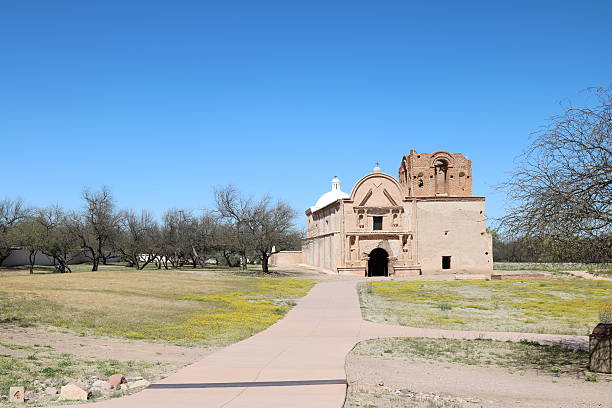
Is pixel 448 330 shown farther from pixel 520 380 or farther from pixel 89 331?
pixel 89 331

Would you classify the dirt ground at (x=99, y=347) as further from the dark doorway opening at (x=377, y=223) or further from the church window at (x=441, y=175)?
the church window at (x=441, y=175)

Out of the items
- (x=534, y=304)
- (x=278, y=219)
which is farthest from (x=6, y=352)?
(x=278, y=219)

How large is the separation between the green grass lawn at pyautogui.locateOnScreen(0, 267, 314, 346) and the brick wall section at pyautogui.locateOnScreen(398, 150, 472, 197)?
Answer: 28941 millimetres

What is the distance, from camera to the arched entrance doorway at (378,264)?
58.0 m

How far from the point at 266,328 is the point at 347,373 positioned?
706 centimetres

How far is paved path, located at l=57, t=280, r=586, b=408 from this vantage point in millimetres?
8828

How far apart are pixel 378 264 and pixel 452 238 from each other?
758 centimetres

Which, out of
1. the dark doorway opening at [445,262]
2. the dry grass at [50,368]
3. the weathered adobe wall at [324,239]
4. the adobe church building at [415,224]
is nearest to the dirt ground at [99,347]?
the dry grass at [50,368]

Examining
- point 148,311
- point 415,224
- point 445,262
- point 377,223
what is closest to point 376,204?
point 377,223

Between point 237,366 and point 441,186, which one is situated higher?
point 441,186

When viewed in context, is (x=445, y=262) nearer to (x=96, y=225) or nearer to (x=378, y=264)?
(x=378, y=264)

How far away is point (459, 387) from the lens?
11.0 m

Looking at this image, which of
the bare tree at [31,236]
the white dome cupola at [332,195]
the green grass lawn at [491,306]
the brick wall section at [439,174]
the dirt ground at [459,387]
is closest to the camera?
the dirt ground at [459,387]

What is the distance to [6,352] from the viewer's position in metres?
12.5
